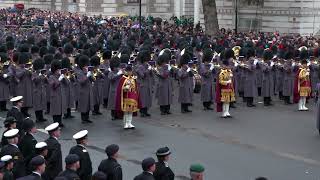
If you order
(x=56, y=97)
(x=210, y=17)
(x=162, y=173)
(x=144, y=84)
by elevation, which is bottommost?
(x=162, y=173)

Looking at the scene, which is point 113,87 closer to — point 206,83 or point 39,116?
point 39,116

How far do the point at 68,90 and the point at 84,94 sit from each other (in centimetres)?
40

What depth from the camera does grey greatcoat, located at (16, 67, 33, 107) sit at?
687 inches

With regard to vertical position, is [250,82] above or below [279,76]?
below

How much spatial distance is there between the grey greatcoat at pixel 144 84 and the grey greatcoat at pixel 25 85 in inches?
110

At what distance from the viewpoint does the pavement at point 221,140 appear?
1238 centimetres

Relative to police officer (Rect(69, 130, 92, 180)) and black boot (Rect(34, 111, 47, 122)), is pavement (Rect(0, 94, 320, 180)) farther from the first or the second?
police officer (Rect(69, 130, 92, 180))

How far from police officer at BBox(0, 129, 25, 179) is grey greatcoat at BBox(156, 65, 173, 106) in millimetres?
8382

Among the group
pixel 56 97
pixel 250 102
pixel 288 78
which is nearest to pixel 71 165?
pixel 56 97

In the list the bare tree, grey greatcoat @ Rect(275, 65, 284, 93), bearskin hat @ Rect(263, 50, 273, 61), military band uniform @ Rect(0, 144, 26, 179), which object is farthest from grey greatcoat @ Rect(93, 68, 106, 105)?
the bare tree

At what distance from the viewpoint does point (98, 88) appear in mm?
17844

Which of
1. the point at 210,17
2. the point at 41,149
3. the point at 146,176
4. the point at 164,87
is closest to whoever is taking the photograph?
the point at 146,176

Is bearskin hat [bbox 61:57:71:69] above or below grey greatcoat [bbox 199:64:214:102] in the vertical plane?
above

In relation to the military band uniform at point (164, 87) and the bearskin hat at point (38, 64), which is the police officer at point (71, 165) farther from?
the military band uniform at point (164, 87)
